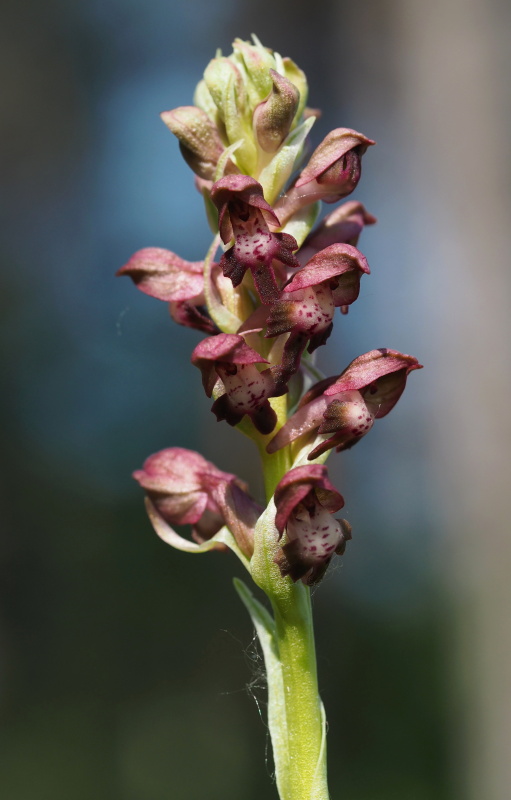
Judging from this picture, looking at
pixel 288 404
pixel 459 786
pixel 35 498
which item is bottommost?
pixel 459 786

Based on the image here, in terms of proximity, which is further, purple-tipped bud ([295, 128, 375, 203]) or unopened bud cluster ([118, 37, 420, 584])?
purple-tipped bud ([295, 128, 375, 203])

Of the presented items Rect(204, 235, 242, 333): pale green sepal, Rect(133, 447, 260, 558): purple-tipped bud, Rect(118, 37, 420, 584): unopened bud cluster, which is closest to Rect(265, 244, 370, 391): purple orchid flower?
Rect(118, 37, 420, 584): unopened bud cluster

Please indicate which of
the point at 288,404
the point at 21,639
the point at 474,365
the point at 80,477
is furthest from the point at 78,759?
the point at 288,404

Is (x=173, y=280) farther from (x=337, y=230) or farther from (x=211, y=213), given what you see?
(x=337, y=230)

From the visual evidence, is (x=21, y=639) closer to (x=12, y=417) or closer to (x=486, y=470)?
(x=12, y=417)

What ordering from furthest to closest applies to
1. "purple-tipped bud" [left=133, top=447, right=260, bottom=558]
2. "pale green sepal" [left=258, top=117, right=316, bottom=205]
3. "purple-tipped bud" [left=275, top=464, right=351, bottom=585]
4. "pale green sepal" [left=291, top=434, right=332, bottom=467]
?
"purple-tipped bud" [left=133, top=447, right=260, bottom=558], "pale green sepal" [left=258, top=117, right=316, bottom=205], "pale green sepal" [left=291, top=434, right=332, bottom=467], "purple-tipped bud" [left=275, top=464, right=351, bottom=585]

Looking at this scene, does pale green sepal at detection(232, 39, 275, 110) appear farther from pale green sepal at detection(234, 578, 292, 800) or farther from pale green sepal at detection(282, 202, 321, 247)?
pale green sepal at detection(234, 578, 292, 800)

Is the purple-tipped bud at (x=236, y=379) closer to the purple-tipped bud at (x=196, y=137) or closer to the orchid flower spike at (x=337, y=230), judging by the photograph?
the orchid flower spike at (x=337, y=230)
